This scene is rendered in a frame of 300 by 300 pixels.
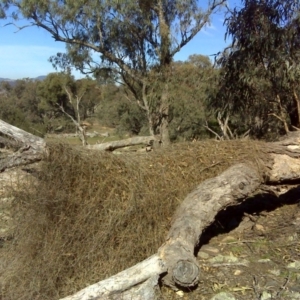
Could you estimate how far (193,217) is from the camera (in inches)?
182

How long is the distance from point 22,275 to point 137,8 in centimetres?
1662

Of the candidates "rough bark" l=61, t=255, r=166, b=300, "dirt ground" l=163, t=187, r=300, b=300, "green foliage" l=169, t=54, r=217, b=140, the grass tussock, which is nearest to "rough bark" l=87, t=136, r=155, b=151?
the grass tussock

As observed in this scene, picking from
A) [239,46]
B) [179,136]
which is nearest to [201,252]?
[239,46]

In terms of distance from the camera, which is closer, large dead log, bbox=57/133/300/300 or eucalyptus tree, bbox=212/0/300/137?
large dead log, bbox=57/133/300/300

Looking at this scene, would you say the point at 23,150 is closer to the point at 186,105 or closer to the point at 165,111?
the point at 186,105

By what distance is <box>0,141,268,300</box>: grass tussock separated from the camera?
4.41 m

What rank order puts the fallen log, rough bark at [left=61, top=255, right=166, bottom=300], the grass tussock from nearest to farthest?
rough bark at [left=61, top=255, right=166, bottom=300] → the fallen log → the grass tussock

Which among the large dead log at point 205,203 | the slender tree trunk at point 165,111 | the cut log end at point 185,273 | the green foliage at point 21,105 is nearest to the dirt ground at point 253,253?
the cut log end at point 185,273

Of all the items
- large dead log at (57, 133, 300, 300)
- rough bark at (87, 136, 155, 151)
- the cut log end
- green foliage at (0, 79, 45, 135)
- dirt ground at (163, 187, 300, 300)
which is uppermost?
green foliage at (0, 79, 45, 135)

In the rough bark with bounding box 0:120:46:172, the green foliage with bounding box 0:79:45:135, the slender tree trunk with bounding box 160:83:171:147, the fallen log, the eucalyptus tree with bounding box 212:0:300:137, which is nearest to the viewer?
the fallen log

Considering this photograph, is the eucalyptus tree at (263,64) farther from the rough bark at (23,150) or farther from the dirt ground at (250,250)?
the rough bark at (23,150)

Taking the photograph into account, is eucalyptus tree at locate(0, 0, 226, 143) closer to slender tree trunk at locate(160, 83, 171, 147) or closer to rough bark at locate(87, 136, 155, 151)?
slender tree trunk at locate(160, 83, 171, 147)

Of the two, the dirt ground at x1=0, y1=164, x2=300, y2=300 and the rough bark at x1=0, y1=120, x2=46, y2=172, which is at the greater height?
the rough bark at x1=0, y1=120, x2=46, y2=172

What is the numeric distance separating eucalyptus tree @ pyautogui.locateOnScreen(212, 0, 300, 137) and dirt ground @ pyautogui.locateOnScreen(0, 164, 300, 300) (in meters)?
3.30
